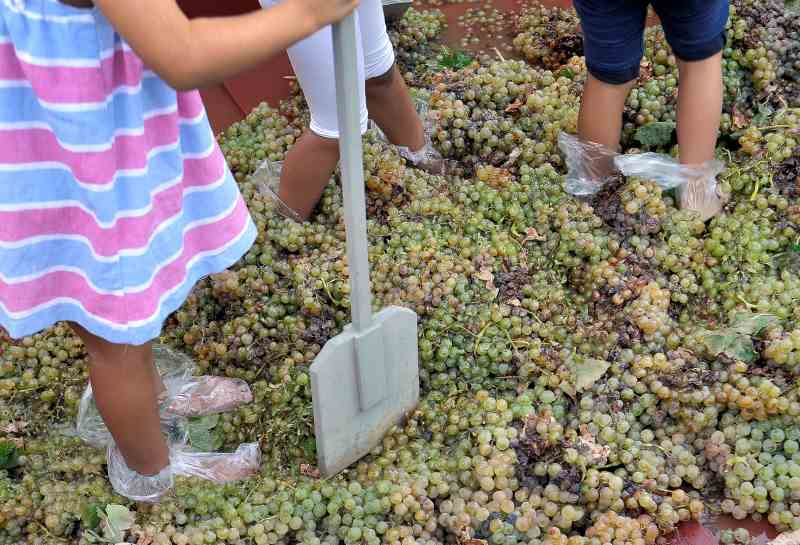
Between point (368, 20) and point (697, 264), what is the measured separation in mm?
1002

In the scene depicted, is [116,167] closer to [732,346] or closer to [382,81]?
[382,81]

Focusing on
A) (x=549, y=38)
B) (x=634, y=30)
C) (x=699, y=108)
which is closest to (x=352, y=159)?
(x=634, y=30)

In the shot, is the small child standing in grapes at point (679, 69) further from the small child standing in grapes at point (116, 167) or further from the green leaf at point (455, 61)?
the small child standing in grapes at point (116, 167)

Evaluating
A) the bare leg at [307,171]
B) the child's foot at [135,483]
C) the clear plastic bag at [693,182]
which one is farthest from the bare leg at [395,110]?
the child's foot at [135,483]

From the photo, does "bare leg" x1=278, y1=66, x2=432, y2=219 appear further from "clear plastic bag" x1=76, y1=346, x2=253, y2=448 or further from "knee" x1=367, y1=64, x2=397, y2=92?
"clear plastic bag" x1=76, y1=346, x2=253, y2=448

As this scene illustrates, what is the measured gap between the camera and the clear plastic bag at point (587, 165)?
2357mm

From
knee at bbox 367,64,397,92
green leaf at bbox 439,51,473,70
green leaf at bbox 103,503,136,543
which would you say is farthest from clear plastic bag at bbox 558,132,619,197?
green leaf at bbox 103,503,136,543

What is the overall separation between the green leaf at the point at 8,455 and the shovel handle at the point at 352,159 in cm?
84

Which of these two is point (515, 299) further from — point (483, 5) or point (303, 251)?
point (483, 5)

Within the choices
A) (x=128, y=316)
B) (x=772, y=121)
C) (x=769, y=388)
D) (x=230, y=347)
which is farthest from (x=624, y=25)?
(x=128, y=316)

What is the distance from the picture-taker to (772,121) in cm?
244

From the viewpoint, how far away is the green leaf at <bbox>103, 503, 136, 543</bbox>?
1.72m

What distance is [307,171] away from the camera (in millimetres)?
2268

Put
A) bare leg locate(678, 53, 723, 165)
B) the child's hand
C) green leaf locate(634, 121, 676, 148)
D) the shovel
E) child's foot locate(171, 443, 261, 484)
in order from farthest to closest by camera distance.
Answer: green leaf locate(634, 121, 676, 148), bare leg locate(678, 53, 723, 165), child's foot locate(171, 443, 261, 484), the shovel, the child's hand
